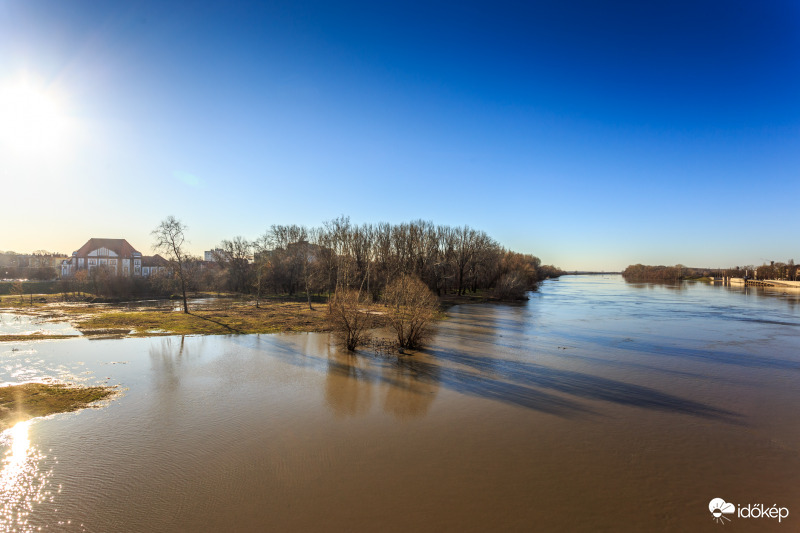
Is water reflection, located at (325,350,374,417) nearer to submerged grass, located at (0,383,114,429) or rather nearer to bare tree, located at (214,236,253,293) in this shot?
submerged grass, located at (0,383,114,429)

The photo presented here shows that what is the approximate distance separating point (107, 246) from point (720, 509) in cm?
8984

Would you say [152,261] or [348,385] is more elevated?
[152,261]

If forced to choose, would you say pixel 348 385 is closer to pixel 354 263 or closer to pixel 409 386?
pixel 409 386

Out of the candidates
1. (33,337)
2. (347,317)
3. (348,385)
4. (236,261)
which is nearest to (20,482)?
(348,385)

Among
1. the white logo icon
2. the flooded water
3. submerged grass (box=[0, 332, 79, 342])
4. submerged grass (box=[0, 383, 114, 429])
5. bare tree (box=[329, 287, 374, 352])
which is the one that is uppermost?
bare tree (box=[329, 287, 374, 352])

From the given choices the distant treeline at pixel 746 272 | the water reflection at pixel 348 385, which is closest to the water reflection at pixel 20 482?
the water reflection at pixel 348 385

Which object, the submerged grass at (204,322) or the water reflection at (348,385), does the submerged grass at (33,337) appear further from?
the water reflection at (348,385)

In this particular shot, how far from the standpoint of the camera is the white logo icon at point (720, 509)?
714cm

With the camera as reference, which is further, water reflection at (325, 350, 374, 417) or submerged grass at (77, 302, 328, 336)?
submerged grass at (77, 302, 328, 336)

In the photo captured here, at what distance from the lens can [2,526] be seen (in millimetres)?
6430

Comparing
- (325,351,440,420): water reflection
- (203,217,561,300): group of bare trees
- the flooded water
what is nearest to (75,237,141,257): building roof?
(203,217,561,300): group of bare trees

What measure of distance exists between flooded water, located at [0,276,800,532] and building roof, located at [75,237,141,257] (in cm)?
6566

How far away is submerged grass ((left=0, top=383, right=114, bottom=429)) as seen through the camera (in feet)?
35.2

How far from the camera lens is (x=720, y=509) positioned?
7.39m
